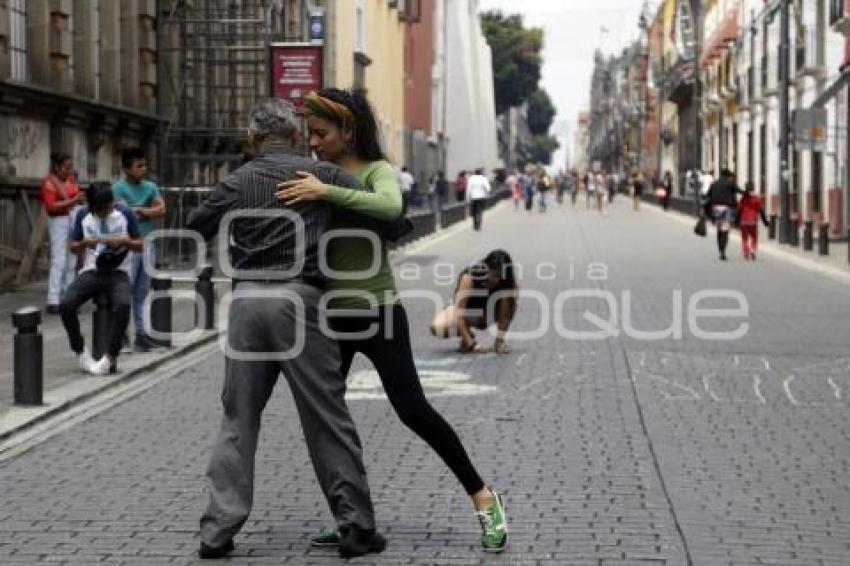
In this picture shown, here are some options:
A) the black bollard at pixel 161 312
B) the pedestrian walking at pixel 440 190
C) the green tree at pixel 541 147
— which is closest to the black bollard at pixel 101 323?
the black bollard at pixel 161 312

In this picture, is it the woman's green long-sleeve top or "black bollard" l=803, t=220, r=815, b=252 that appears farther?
"black bollard" l=803, t=220, r=815, b=252

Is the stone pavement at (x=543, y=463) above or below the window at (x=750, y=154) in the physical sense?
below

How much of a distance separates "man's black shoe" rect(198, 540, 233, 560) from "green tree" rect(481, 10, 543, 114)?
105m

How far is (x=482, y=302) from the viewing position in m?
12.3

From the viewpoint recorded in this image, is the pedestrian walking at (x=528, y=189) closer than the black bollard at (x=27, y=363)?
No

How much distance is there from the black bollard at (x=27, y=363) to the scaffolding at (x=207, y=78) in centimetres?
1530

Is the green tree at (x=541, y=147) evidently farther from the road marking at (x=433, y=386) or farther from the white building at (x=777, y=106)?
the road marking at (x=433, y=386)

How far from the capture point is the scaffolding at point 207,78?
25.6 metres

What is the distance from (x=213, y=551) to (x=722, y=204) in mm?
21834

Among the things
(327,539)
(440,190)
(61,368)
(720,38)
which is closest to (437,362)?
(61,368)

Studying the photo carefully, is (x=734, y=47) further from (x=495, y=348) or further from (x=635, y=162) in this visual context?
(x=635, y=162)

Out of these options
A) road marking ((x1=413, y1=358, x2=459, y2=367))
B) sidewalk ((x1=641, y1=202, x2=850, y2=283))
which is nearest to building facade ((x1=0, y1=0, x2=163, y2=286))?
road marking ((x1=413, y1=358, x2=459, y2=367))

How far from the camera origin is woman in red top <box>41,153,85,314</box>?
1556 centimetres

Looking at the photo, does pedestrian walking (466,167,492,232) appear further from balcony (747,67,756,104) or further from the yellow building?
balcony (747,67,756,104)
